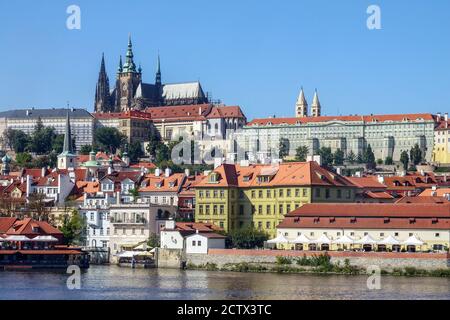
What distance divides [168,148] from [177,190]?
89.0 m

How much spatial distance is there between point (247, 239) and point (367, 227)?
8.32 m

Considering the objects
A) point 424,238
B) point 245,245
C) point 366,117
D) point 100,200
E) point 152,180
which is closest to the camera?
point 424,238

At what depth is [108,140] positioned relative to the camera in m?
180

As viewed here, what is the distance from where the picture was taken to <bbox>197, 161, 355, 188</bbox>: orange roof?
73.8 metres

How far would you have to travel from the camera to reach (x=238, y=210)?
76.8 meters

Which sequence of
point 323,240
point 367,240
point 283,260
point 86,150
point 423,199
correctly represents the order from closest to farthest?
point 283,260, point 367,240, point 323,240, point 423,199, point 86,150

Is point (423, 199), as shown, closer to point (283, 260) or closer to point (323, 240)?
point (323, 240)

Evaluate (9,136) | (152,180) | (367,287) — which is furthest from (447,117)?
(367,287)

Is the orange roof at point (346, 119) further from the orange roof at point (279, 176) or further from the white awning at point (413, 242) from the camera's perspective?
the white awning at point (413, 242)

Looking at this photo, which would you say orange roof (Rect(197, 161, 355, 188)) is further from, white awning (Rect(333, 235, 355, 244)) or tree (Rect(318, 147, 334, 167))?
tree (Rect(318, 147, 334, 167))

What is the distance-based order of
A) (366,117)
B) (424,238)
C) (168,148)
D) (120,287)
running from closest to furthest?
(120,287), (424,238), (168,148), (366,117)

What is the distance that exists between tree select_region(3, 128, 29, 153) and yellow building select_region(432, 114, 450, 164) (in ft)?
186

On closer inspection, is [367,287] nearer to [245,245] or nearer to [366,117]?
[245,245]

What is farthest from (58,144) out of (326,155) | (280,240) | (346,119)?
(280,240)
